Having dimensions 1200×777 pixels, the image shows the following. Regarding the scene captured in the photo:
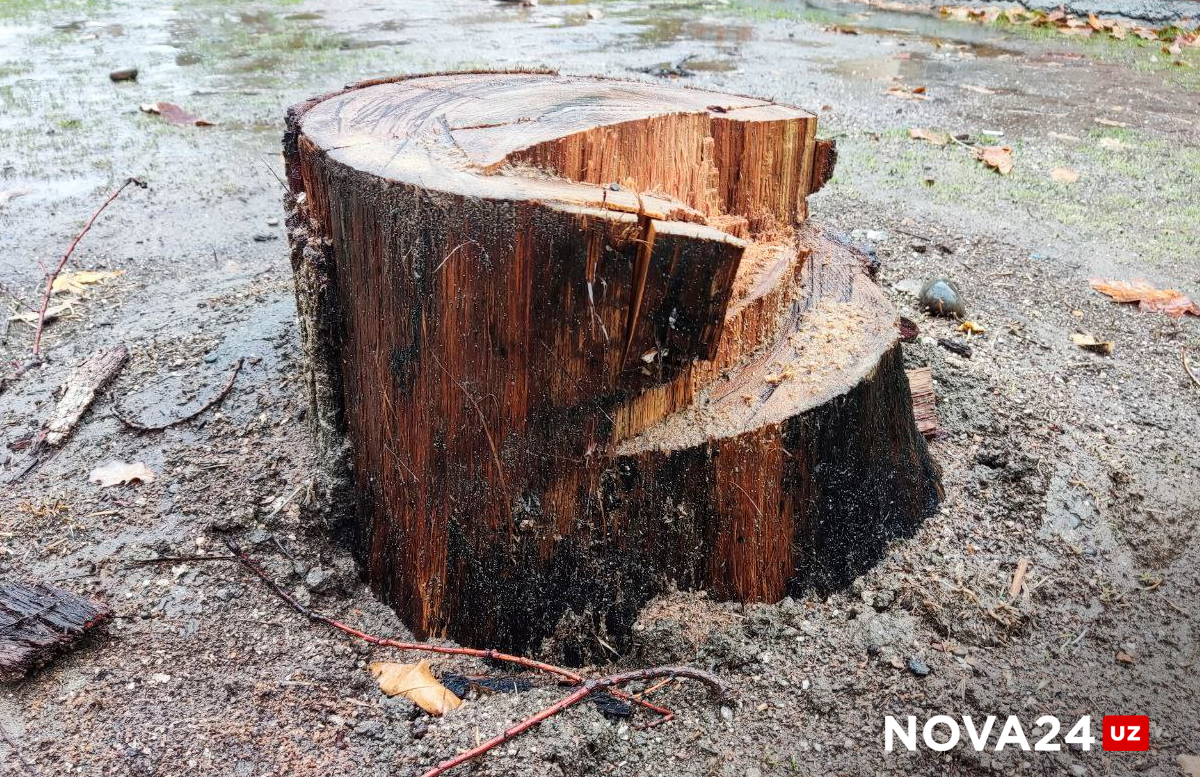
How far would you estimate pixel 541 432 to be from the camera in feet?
5.69

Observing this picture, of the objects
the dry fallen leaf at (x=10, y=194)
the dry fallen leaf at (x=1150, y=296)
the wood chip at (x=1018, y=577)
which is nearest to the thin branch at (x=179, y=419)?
the wood chip at (x=1018, y=577)

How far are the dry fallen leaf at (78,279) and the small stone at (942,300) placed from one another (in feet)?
11.6

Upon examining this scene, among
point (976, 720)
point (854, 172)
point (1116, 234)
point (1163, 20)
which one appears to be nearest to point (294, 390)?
point (976, 720)

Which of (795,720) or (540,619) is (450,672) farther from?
(795,720)

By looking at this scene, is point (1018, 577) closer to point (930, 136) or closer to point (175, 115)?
point (930, 136)

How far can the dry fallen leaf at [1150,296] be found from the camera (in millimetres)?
3467

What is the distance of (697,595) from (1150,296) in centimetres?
283

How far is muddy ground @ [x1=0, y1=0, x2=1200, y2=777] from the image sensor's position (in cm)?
171

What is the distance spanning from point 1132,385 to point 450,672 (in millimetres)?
2585

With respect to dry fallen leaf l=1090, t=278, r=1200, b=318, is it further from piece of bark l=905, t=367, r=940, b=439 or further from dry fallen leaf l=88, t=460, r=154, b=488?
dry fallen leaf l=88, t=460, r=154, b=488

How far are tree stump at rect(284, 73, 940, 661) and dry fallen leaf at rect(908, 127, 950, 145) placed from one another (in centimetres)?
374

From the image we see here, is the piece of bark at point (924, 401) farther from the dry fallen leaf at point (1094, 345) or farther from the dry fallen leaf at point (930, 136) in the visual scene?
the dry fallen leaf at point (930, 136)

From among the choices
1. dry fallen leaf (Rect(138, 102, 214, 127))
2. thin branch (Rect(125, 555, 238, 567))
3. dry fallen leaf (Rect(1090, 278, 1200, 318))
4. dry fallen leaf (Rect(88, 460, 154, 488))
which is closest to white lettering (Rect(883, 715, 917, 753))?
thin branch (Rect(125, 555, 238, 567))

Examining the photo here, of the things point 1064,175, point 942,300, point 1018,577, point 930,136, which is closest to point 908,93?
point 930,136
